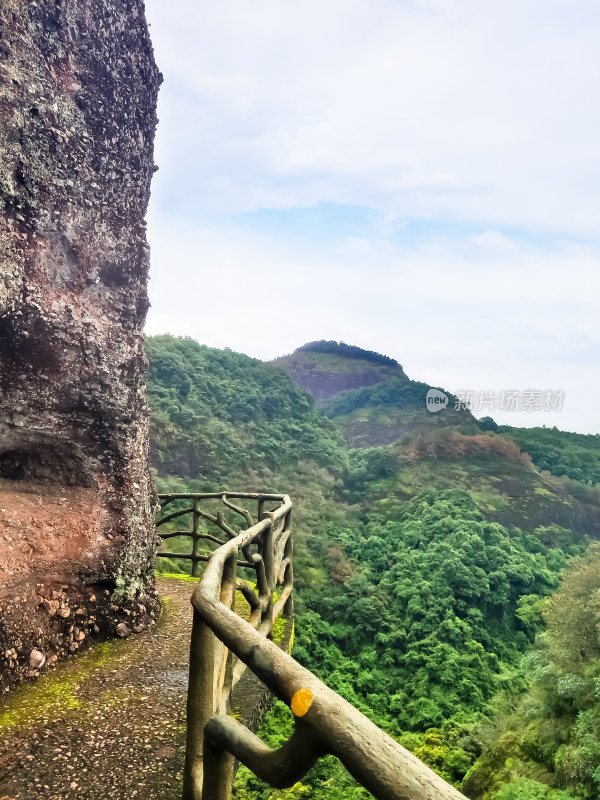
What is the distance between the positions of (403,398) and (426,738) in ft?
83.5

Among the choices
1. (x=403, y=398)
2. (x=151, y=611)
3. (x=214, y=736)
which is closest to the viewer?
(x=214, y=736)

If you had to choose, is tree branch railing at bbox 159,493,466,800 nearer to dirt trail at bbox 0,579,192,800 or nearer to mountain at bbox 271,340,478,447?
dirt trail at bbox 0,579,192,800

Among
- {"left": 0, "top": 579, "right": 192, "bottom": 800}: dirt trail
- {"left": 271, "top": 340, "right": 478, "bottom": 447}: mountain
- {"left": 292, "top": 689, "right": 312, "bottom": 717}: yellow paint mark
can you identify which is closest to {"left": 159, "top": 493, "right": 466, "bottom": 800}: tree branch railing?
{"left": 292, "top": 689, "right": 312, "bottom": 717}: yellow paint mark

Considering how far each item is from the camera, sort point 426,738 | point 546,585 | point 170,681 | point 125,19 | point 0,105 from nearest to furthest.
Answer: point 0,105 < point 170,681 < point 125,19 < point 426,738 < point 546,585

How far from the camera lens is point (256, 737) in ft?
5.25

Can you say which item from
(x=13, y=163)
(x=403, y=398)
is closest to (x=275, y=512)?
(x=13, y=163)

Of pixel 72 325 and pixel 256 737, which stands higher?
pixel 72 325

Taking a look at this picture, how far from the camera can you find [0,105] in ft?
12.2

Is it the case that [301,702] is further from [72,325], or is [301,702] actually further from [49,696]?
[72,325]

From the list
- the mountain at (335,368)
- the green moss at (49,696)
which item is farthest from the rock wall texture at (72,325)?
the mountain at (335,368)

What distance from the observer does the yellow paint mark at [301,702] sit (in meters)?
1.28

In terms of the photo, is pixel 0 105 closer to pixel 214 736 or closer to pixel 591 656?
pixel 214 736

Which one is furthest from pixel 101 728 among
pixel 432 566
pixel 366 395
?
pixel 366 395

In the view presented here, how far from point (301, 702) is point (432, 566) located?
14.9 metres
